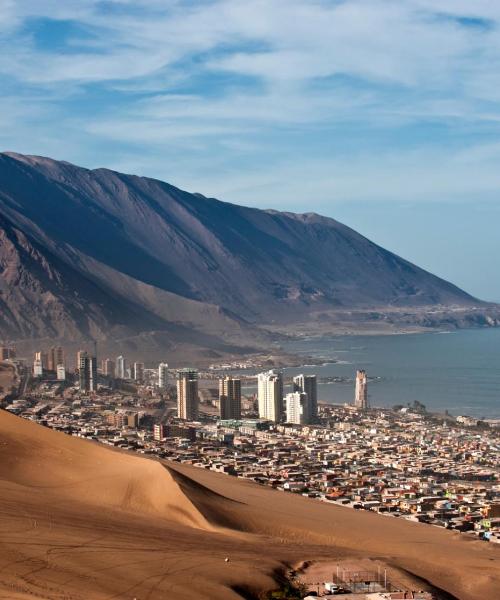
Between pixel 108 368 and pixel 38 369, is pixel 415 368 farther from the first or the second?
pixel 38 369

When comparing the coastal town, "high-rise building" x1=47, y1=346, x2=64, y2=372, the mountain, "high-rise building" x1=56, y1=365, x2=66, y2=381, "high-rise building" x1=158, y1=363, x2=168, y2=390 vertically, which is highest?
the mountain

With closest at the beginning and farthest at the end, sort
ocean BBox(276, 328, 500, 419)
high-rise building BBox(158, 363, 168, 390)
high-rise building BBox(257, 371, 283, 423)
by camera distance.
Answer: high-rise building BBox(257, 371, 283, 423)
ocean BBox(276, 328, 500, 419)
high-rise building BBox(158, 363, 168, 390)

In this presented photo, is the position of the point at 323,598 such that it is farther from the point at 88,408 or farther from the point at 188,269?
the point at 188,269

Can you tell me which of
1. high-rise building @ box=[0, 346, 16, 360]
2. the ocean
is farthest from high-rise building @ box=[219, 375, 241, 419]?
high-rise building @ box=[0, 346, 16, 360]

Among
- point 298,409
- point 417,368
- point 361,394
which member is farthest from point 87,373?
point 417,368

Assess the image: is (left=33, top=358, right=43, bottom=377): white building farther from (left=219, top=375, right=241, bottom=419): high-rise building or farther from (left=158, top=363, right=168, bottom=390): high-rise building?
(left=219, top=375, right=241, bottom=419): high-rise building

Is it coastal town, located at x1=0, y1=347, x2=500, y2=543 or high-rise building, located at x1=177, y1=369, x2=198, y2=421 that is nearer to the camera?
coastal town, located at x1=0, y1=347, x2=500, y2=543

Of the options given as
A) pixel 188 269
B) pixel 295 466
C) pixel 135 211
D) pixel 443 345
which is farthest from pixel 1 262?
pixel 295 466

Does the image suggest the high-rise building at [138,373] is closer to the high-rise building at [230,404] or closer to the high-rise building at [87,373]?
the high-rise building at [87,373]
